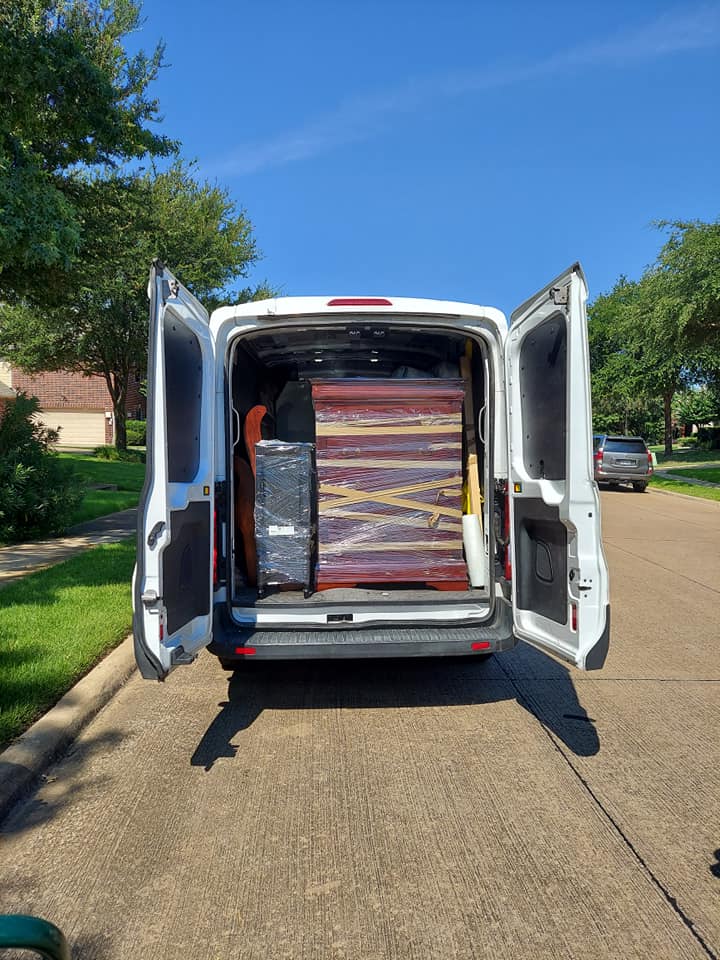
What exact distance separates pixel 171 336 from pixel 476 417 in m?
2.46

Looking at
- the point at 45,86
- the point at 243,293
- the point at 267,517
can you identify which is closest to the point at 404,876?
the point at 267,517

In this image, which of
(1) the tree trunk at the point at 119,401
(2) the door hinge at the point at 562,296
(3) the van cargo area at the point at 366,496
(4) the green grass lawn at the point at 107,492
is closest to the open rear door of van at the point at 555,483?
(2) the door hinge at the point at 562,296

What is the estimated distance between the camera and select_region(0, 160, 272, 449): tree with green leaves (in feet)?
68.5

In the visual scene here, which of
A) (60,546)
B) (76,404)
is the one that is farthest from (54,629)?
(76,404)

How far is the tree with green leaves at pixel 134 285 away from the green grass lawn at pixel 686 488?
52.5ft

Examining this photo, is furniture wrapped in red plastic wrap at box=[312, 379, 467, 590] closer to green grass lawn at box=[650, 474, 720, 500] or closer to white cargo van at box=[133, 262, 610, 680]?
white cargo van at box=[133, 262, 610, 680]

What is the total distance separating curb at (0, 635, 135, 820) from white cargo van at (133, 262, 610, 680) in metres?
0.84

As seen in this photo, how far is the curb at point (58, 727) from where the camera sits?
3.72 metres

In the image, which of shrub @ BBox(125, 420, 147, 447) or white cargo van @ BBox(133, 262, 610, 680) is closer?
white cargo van @ BBox(133, 262, 610, 680)

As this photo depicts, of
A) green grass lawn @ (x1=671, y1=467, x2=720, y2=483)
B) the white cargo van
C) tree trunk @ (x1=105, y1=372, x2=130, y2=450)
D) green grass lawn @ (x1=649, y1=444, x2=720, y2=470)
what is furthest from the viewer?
Answer: green grass lawn @ (x1=649, y1=444, x2=720, y2=470)

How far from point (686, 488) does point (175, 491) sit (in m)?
22.4

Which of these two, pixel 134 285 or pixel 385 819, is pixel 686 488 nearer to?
pixel 134 285

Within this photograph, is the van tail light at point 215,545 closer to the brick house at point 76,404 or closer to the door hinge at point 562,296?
the door hinge at point 562,296

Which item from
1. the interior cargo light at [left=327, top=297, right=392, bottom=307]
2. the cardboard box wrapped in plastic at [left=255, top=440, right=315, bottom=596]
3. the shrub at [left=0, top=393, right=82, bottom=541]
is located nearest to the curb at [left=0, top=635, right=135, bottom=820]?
the cardboard box wrapped in plastic at [left=255, top=440, right=315, bottom=596]
